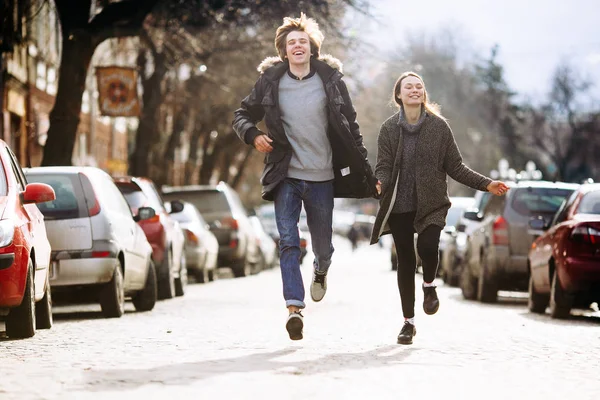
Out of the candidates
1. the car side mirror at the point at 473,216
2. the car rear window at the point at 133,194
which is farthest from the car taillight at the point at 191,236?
the car side mirror at the point at 473,216

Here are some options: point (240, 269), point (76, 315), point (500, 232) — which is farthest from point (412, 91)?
point (240, 269)

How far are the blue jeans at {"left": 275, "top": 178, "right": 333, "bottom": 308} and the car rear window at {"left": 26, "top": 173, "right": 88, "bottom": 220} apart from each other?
14.7 feet

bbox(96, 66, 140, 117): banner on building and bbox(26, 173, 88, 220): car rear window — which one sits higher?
bbox(96, 66, 140, 117): banner on building

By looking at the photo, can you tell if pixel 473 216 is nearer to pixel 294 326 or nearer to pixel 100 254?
pixel 100 254

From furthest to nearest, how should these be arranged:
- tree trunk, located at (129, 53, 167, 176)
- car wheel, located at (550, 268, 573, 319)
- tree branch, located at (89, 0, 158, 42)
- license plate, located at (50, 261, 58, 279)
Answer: tree trunk, located at (129, 53, 167, 176) → tree branch, located at (89, 0, 158, 42) → car wheel, located at (550, 268, 573, 319) → license plate, located at (50, 261, 58, 279)

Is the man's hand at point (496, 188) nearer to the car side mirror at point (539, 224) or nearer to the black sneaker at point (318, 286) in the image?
the black sneaker at point (318, 286)

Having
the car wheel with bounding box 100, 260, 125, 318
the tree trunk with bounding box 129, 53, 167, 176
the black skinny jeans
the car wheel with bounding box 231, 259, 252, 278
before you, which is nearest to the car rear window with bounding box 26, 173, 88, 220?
the car wheel with bounding box 100, 260, 125, 318

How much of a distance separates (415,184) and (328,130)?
77 cm

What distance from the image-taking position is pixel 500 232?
1809 cm

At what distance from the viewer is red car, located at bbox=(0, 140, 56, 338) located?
416 inches

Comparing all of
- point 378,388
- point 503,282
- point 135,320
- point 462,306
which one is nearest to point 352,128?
point 378,388

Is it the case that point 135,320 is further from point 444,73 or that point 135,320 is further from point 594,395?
point 444,73

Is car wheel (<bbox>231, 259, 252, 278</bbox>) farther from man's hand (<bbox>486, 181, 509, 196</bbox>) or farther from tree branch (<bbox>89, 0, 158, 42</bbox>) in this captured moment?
Answer: man's hand (<bbox>486, 181, 509, 196</bbox>)

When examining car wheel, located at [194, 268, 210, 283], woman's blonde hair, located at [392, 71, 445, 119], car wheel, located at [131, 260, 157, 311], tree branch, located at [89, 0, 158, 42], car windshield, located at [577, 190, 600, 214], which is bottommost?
car wheel, located at [194, 268, 210, 283]
